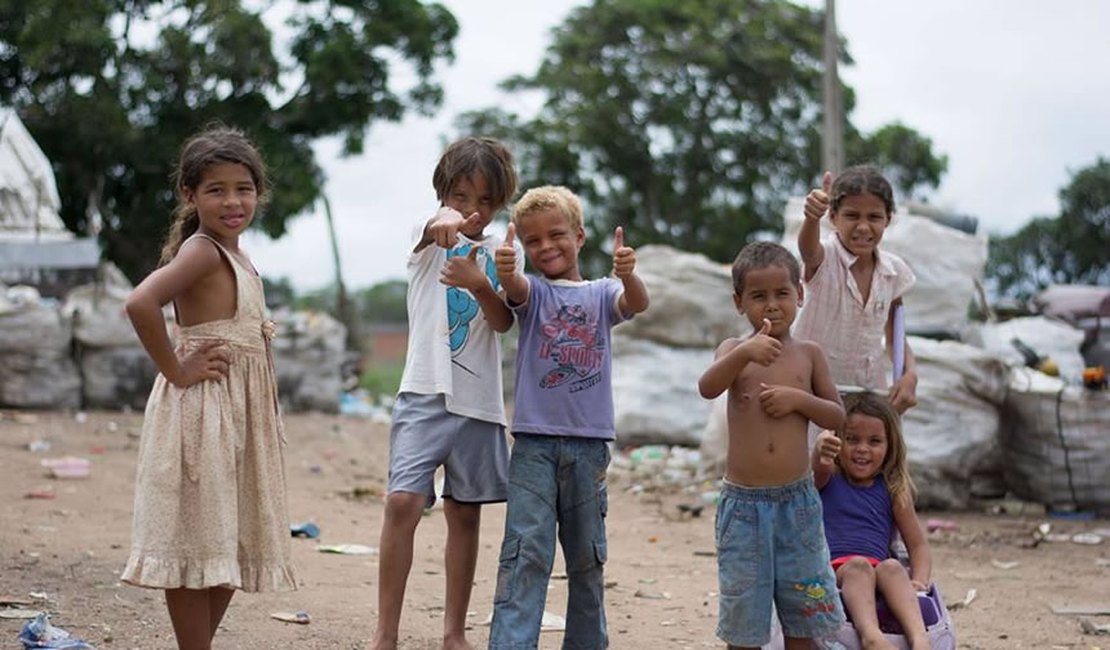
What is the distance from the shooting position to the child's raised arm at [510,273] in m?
3.19

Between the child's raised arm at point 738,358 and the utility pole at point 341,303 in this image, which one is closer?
the child's raised arm at point 738,358

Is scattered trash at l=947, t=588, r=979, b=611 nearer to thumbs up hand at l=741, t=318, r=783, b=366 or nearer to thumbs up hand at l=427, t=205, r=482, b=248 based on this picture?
thumbs up hand at l=741, t=318, r=783, b=366

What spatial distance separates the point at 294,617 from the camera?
4.08 metres

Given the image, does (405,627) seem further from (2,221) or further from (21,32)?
(21,32)

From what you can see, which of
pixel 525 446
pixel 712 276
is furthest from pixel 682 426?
pixel 525 446

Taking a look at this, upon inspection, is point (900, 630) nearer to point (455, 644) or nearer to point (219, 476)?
point (455, 644)

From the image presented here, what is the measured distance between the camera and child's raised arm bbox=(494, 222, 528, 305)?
3.19 m

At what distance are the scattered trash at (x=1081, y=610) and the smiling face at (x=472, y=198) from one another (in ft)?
8.79

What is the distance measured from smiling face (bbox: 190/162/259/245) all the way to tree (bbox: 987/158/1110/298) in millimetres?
20650

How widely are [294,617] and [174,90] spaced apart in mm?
15095

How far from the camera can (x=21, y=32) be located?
1638 cm

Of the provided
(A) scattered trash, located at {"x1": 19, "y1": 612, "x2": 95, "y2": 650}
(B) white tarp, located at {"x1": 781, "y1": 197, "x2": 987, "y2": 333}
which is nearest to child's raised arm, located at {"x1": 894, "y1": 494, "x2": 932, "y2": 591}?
(A) scattered trash, located at {"x1": 19, "y1": 612, "x2": 95, "y2": 650}

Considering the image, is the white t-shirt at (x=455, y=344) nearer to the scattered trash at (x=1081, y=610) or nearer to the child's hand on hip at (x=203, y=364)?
the child's hand on hip at (x=203, y=364)

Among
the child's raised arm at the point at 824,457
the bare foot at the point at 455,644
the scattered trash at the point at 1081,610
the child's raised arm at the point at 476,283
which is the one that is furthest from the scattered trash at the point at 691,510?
the child's raised arm at the point at 476,283
